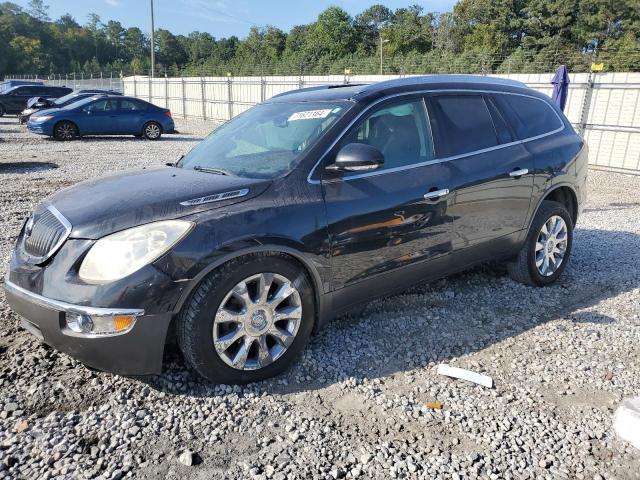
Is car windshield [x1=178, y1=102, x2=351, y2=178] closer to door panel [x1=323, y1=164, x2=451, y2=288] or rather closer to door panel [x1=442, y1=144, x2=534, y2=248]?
door panel [x1=323, y1=164, x2=451, y2=288]

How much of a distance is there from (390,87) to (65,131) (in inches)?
641

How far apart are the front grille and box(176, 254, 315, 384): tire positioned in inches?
31.6

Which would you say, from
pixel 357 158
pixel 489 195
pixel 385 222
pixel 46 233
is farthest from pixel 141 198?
pixel 489 195

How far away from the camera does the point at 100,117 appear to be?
1756cm

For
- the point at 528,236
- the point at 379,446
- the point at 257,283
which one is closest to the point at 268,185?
the point at 257,283

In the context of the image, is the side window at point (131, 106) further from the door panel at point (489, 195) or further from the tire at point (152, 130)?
the door panel at point (489, 195)

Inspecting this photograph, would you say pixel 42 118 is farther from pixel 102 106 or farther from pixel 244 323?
pixel 244 323

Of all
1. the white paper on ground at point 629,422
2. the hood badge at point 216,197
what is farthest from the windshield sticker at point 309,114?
the white paper on ground at point 629,422

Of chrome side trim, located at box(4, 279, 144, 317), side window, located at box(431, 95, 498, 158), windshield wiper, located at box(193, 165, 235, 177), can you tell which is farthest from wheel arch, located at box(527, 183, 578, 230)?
chrome side trim, located at box(4, 279, 144, 317)

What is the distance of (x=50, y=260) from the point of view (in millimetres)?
2848

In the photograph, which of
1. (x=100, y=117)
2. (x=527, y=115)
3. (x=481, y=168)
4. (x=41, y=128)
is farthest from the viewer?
(x=100, y=117)

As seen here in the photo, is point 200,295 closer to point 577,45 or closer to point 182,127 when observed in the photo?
point 182,127

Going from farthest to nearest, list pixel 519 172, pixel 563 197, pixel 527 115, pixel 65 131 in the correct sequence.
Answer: pixel 65 131, pixel 563 197, pixel 527 115, pixel 519 172

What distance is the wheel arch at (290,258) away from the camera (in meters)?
2.78
